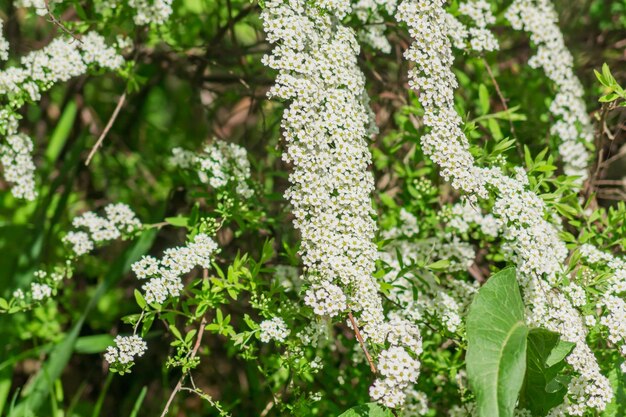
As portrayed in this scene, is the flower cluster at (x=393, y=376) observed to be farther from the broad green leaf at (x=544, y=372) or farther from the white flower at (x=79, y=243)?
the white flower at (x=79, y=243)

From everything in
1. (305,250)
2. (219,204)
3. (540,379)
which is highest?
(219,204)

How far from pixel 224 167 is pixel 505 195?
99 centimetres

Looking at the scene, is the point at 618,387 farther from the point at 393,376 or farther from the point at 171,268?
the point at 171,268

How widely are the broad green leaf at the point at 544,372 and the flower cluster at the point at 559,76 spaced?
3.24 ft

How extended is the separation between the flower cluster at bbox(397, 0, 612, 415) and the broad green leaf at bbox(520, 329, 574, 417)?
0.14ft

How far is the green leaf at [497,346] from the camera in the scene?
186 centimetres

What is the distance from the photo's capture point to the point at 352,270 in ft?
6.64

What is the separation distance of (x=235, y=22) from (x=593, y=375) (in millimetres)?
1949

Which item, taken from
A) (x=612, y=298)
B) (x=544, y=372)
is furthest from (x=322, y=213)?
(x=612, y=298)

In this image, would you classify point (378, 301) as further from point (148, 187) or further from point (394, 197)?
point (148, 187)

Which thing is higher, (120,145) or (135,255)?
(120,145)

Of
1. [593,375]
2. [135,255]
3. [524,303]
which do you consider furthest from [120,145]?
[593,375]

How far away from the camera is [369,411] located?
2.04m

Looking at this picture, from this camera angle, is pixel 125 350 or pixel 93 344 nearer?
pixel 125 350
